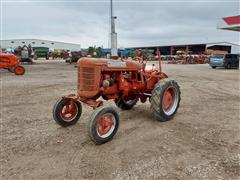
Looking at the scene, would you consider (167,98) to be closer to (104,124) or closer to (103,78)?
(103,78)

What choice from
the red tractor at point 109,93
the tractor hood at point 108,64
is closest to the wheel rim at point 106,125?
the red tractor at point 109,93

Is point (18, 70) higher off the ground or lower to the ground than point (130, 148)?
higher

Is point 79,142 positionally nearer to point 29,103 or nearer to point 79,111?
point 79,111

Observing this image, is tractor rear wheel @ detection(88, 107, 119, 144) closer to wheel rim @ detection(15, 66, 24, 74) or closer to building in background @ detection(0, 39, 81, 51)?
wheel rim @ detection(15, 66, 24, 74)

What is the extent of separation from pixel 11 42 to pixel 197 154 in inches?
3524

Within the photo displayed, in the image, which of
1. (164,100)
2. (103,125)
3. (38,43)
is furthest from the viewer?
(38,43)

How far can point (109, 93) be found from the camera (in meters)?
5.44

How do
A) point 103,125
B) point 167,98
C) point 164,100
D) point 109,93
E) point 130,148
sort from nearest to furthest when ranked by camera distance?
point 130,148 → point 103,125 → point 109,93 → point 164,100 → point 167,98

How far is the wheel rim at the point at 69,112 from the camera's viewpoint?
18.3ft

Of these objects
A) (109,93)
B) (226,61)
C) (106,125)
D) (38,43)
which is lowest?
(106,125)

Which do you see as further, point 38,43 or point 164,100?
point 38,43

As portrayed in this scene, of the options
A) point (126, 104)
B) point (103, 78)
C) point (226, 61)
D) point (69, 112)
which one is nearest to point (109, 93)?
point (103, 78)

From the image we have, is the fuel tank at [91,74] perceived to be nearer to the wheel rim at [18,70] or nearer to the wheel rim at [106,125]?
the wheel rim at [106,125]

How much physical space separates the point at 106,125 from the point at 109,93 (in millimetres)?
870
